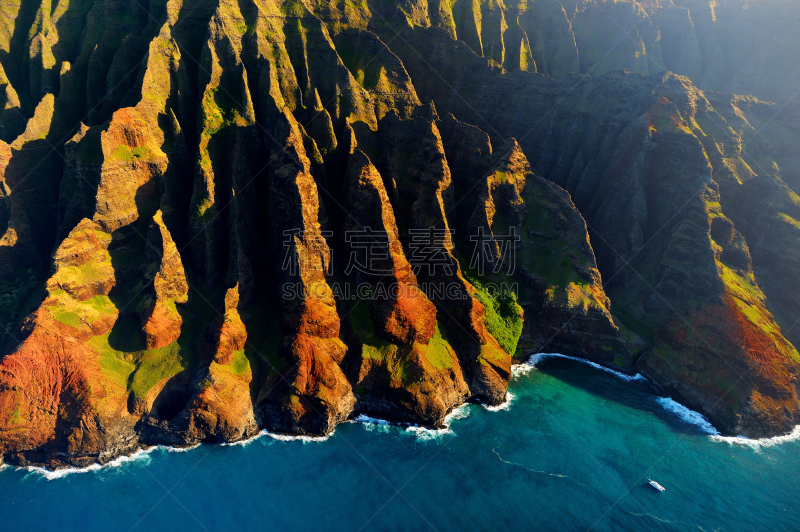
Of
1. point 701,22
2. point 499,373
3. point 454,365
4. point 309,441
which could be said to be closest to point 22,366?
point 309,441

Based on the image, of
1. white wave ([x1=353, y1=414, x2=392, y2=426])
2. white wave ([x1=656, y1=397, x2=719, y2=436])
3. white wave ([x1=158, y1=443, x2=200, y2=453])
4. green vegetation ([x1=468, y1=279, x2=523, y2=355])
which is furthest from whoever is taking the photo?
green vegetation ([x1=468, y1=279, x2=523, y2=355])

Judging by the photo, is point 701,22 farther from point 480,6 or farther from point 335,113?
point 335,113

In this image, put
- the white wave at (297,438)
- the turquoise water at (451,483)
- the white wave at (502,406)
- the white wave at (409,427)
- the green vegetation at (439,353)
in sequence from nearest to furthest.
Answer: the turquoise water at (451,483) → the white wave at (297,438) → the white wave at (409,427) → the white wave at (502,406) → the green vegetation at (439,353)

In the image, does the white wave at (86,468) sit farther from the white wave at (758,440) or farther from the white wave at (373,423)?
the white wave at (758,440)

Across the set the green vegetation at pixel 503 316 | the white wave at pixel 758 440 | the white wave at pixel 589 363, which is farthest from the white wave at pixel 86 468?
the white wave at pixel 758 440

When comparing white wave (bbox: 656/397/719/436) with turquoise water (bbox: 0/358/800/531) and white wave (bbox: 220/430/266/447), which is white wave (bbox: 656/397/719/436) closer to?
turquoise water (bbox: 0/358/800/531)

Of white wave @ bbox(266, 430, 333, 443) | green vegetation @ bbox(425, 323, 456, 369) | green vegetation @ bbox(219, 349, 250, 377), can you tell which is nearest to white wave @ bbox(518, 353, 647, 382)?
green vegetation @ bbox(425, 323, 456, 369)
